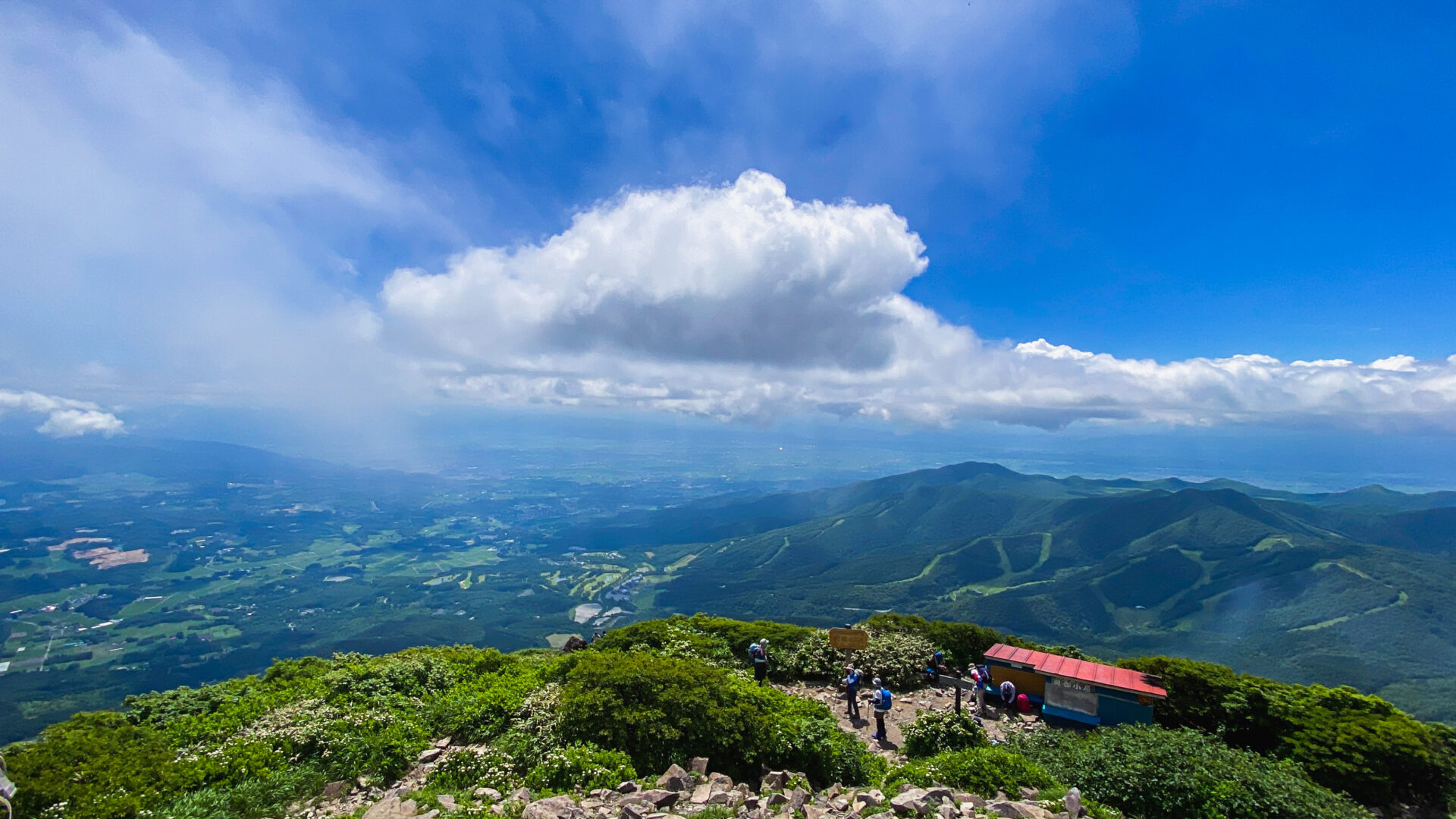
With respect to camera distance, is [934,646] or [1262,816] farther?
[934,646]

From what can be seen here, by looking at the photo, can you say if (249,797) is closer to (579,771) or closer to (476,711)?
(476,711)

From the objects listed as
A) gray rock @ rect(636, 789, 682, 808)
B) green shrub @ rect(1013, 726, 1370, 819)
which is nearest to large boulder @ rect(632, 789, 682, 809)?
gray rock @ rect(636, 789, 682, 808)

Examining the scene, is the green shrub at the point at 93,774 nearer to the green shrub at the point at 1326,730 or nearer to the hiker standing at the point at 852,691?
the hiker standing at the point at 852,691

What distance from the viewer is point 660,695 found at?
12023mm

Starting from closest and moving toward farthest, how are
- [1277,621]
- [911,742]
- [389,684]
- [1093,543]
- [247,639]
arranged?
[911,742] < [389,684] < [247,639] < [1277,621] < [1093,543]

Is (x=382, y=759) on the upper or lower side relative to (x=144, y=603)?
upper

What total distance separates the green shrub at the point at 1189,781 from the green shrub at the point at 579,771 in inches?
332

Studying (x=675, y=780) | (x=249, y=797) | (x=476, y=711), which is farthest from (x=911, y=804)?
(x=249, y=797)

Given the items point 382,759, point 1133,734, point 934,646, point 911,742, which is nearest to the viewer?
point 382,759

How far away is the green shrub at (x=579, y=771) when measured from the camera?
9664 mm

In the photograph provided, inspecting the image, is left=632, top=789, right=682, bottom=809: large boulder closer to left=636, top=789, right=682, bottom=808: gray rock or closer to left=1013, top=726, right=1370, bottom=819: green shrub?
left=636, top=789, right=682, bottom=808: gray rock

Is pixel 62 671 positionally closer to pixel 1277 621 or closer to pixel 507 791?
pixel 507 791

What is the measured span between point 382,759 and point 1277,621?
179959 millimetres

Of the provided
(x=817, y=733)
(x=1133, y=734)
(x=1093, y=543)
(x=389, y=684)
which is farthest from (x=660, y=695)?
(x=1093, y=543)
